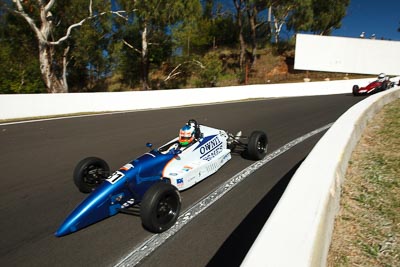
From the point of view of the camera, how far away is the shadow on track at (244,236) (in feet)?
10.4

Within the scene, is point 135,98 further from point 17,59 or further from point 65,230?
point 17,59

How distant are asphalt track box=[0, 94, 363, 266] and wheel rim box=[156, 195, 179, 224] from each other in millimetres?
249

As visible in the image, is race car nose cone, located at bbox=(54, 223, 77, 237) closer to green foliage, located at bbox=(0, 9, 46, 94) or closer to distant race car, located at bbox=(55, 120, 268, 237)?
distant race car, located at bbox=(55, 120, 268, 237)

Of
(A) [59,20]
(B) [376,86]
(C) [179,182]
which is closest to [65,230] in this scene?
(C) [179,182]

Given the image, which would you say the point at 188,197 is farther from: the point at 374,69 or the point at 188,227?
the point at 374,69

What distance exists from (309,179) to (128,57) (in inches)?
1491

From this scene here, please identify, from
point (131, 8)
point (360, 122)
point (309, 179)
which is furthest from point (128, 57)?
point (309, 179)

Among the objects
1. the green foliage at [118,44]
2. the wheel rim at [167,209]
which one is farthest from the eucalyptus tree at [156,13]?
the wheel rim at [167,209]

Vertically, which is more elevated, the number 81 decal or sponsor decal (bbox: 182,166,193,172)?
the number 81 decal

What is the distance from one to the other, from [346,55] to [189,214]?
34.0m

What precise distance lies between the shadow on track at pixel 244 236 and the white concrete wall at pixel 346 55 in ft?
103

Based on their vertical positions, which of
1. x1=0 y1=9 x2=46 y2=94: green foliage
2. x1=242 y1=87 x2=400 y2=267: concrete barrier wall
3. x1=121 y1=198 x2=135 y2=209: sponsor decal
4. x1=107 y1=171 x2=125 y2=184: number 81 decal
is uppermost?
x1=0 y1=9 x2=46 y2=94: green foliage

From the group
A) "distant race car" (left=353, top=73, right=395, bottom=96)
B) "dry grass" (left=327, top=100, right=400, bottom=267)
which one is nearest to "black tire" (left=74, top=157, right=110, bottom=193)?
"dry grass" (left=327, top=100, right=400, bottom=267)

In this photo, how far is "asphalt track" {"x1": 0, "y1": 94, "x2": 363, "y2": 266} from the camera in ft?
10.9
